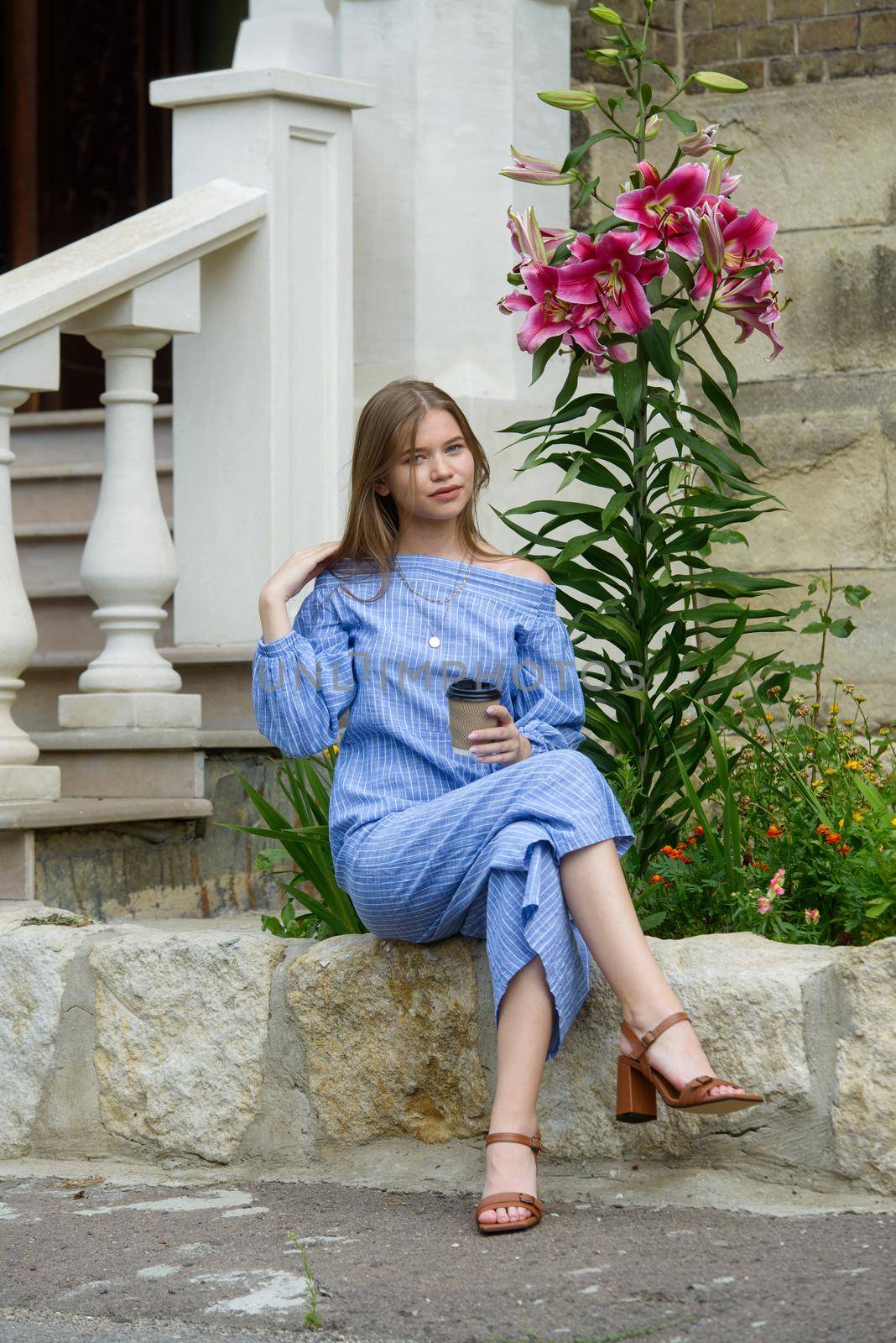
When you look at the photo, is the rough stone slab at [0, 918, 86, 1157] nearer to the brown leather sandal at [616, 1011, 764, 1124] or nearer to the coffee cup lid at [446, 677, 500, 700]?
the coffee cup lid at [446, 677, 500, 700]

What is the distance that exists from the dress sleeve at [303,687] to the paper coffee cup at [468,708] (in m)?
0.31

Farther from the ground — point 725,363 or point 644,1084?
point 725,363

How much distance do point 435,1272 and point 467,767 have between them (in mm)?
843

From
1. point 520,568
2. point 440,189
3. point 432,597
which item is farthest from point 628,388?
point 440,189

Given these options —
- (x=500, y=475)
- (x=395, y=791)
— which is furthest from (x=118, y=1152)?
(x=500, y=475)

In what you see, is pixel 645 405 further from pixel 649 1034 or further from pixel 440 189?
pixel 440 189

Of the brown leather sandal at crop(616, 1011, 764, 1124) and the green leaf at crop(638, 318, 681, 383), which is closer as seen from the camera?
the brown leather sandal at crop(616, 1011, 764, 1124)

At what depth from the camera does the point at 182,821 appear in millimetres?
3980

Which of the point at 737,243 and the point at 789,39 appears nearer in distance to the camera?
the point at 737,243

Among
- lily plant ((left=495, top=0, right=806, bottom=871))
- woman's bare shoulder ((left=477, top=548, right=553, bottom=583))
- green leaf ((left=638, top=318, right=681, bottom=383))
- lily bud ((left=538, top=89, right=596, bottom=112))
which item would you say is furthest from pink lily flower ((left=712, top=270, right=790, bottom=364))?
woman's bare shoulder ((left=477, top=548, right=553, bottom=583))

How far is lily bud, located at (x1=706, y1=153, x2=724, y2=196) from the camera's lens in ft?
10.00

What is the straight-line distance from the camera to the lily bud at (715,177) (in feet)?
10.00

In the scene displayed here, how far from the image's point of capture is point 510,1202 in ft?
8.25

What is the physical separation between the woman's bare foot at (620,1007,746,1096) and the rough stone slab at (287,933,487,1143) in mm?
406
